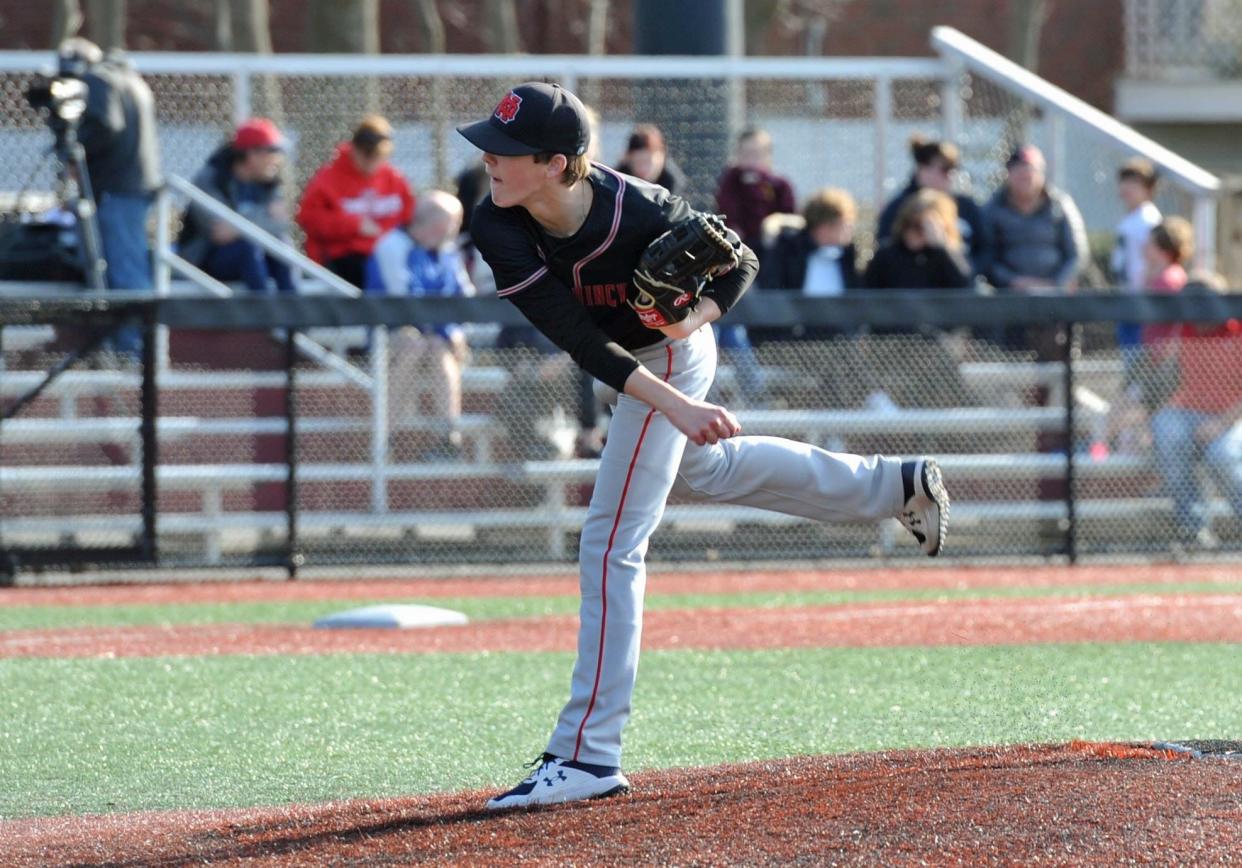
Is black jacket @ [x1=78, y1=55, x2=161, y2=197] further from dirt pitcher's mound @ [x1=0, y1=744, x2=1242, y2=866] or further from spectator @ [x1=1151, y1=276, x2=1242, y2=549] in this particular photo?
dirt pitcher's mound @ [x1=0, y1=744, x2=1242, y2=866]

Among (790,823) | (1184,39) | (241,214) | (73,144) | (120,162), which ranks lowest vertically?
(790,823)

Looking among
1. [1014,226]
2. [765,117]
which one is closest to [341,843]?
[1014,226]

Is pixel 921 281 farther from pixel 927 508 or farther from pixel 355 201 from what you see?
pixel 927 508

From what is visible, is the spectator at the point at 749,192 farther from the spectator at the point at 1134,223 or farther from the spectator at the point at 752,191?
the spectator at the point at 1134,223

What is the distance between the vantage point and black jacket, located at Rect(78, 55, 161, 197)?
11.1m

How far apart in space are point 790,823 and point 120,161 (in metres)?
8.34

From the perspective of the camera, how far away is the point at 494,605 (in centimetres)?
952

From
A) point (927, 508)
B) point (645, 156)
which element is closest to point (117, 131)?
point (645, 156)

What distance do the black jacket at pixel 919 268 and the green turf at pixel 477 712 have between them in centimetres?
429

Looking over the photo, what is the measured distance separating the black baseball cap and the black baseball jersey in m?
0.22

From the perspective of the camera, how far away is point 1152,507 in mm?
11070

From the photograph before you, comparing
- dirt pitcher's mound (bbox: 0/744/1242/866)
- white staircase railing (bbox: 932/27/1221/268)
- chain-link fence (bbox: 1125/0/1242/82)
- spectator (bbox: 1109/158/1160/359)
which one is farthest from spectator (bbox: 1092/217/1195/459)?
chain-link fence (bbox: 1125/0/1242/82)

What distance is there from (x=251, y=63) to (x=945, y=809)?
9.48 m

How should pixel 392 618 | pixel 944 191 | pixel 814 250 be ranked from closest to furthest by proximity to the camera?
1. pixel 392 618
2. pixel 814 250
3. pixel 944 191
